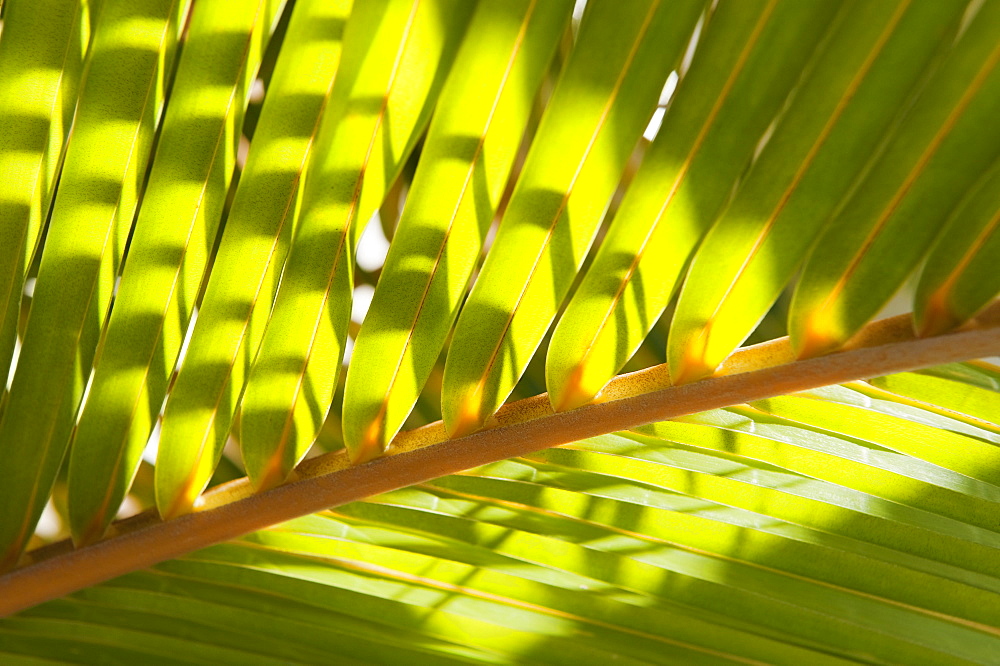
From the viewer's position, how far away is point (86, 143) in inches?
25.6

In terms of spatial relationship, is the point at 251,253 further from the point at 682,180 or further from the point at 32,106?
the point at 682,180

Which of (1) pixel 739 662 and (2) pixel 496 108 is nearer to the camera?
(2) pixel 496 108

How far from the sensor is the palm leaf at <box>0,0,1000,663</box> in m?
0.60

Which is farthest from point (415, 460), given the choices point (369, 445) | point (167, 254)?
point (167, 254)

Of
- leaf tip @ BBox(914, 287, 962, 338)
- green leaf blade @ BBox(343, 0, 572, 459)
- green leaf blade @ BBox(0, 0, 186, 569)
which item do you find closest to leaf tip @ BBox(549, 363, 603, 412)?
green leaf blade @ BBox(343, 0, 572, 459)

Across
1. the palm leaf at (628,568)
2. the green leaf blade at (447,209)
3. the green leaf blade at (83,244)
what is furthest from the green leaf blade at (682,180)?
the green leaf blade at (83,244)

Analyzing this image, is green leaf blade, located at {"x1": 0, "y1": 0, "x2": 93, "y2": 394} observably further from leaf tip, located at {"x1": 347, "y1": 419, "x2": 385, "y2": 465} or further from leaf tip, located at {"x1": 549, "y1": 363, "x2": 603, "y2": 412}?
leaf tip, located at {"x1": 549, "y1": 363, "x2": 603, "y2": 412}

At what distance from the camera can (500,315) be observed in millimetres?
696

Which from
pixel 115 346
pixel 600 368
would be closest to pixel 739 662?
pixel 600 368

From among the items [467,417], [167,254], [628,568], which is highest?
[167,254]

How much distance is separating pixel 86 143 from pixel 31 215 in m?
0.09

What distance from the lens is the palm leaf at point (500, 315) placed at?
0.60 m

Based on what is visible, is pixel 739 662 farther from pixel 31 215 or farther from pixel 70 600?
pixel 31 215

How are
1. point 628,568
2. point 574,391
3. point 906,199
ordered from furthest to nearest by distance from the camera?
point 628,568 → point 574,391 → point 906,199
